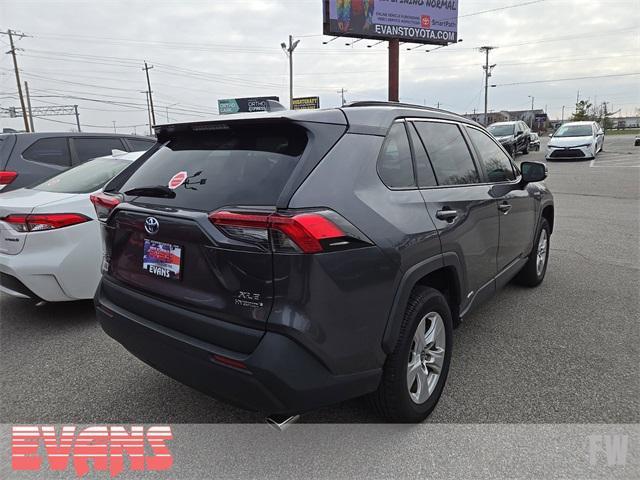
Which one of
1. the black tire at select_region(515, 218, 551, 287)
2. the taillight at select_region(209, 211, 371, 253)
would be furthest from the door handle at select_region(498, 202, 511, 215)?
the taillight at select_region(209, 211, 371, 253)

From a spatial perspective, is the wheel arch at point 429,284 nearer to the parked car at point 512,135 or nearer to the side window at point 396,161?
the side window at point 396,161

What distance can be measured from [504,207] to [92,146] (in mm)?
5831

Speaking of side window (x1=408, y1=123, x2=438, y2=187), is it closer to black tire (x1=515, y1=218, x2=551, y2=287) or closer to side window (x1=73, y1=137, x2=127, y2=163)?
black tire (x1=515, y1=218, x2=551, y2=287)

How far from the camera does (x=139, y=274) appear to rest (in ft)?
7.88

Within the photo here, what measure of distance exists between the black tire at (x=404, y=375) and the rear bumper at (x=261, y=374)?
0.16 metres

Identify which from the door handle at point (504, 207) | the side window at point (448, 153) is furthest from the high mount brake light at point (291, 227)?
the door handle at point (504, 207)

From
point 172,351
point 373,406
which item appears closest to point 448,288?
point 373,406

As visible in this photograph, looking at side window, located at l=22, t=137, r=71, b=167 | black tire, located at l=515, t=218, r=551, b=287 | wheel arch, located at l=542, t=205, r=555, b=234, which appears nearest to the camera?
black tire, located at l=515, t=218, r=551, b=287

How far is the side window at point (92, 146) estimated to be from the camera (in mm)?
6496

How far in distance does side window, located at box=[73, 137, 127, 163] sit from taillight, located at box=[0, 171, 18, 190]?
2.81 feet

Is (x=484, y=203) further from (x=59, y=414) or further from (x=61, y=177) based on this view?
(x=61, y=177)

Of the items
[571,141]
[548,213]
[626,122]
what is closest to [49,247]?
[548,213]

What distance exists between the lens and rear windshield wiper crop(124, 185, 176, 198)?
2.34 m

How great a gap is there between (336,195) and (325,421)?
1421 millimetres
